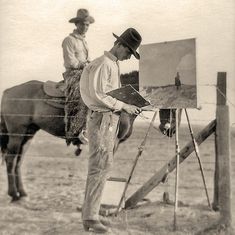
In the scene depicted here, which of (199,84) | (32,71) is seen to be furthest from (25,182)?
(199,84)

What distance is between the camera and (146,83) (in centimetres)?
354

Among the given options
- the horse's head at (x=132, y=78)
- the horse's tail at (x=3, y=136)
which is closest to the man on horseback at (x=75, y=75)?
the horse's head at (x=132, y=78)

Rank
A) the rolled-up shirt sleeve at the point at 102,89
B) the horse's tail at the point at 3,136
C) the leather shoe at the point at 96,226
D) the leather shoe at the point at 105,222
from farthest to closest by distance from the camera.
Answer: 1. the horse's tail at the point at 3,136
2. the leather shoe at the point at 105,222
3. the leather shoe at the point at 96,226
4. the rolled-up shirt sleeve at the point at 102,89

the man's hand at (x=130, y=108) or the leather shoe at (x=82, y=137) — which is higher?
the man's hand at (x=130, y=108)

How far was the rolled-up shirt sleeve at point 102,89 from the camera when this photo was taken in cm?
312

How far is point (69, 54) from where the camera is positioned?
4.09m

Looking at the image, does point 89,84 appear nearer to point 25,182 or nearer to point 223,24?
point 223,24

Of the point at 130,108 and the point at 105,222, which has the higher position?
the point at 130,108

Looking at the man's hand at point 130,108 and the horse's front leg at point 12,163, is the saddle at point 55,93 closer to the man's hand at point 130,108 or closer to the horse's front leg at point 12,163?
the horse's front leg at point 12,163

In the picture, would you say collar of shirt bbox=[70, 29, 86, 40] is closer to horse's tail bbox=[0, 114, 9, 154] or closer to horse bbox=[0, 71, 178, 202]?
horse bbox=[0, 71, 178, 202]

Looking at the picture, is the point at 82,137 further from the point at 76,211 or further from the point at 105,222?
the point at 105,222

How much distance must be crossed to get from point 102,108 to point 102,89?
14 centimetres

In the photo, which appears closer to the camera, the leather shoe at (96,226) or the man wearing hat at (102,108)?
the man wearing hat at (102,108)

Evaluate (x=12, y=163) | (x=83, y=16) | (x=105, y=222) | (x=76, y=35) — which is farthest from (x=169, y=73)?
(x=12, y=163)
